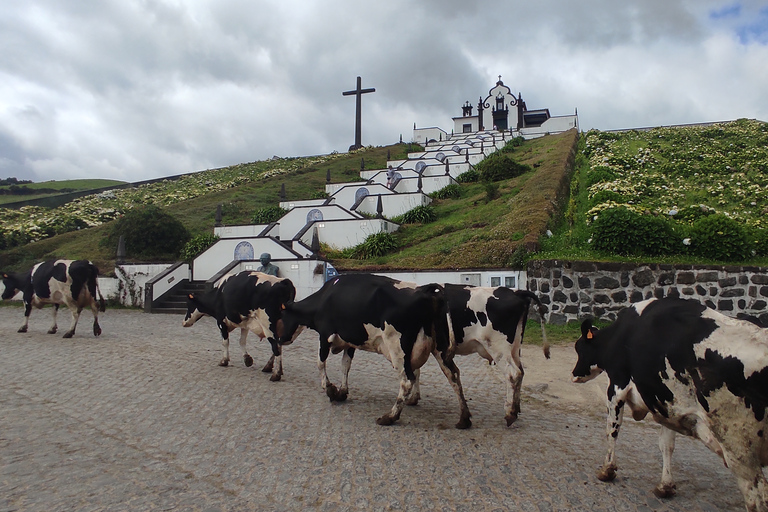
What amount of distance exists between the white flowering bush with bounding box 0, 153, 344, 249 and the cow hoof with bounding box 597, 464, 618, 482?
1256 inches

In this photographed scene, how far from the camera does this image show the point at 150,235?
79.5ft

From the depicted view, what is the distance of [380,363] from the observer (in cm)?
1109

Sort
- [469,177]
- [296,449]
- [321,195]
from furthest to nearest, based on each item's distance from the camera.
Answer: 1. [469,177]
2. [321,195]
3. [296,449]

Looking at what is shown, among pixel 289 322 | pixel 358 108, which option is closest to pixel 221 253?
pixel 289 322

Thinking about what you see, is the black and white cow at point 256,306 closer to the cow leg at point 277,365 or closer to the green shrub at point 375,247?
the cow leg at point 277,365

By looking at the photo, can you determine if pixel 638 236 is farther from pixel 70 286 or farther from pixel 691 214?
pixel 70 286

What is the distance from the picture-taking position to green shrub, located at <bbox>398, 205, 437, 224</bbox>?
28109 mm

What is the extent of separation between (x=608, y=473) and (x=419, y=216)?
23774 millimetres

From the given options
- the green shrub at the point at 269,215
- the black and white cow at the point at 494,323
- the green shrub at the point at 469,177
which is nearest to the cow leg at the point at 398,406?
the black and white cow at the point at 494,323

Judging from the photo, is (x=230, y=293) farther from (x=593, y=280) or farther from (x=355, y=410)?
(x=593, y=280)

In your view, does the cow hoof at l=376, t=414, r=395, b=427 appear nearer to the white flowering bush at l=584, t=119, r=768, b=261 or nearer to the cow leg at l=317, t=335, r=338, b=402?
the cow leg at l=317, t=335, r=338, b=402

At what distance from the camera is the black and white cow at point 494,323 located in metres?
7.30

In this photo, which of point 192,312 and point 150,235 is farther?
point 150,235

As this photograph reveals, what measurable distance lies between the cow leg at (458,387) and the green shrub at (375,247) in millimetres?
14768
